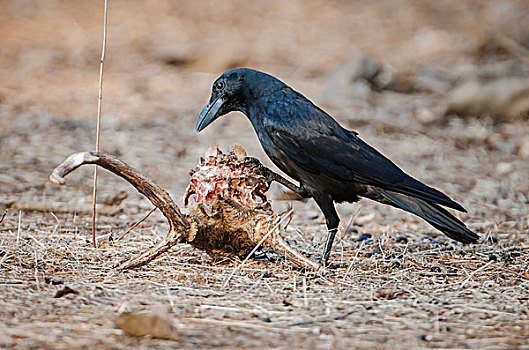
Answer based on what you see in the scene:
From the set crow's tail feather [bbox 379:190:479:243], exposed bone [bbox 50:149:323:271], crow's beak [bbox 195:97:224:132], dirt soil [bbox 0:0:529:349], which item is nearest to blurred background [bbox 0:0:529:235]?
dirt soil [bbox 0:0:529:349]

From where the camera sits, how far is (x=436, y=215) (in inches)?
145

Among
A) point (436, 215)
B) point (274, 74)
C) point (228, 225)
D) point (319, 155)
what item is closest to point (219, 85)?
point (319, 155)

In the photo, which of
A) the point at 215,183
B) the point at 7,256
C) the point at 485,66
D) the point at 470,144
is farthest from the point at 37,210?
the point at 485,66

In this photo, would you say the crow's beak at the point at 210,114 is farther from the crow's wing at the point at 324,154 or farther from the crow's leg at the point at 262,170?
the crow's leg at the point at 262,170

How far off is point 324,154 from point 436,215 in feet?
2.40

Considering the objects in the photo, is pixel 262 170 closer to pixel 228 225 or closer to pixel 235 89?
pixel 228 225

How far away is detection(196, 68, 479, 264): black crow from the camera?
3.75m

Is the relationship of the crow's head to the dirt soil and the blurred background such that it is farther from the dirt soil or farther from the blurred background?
the blurred background

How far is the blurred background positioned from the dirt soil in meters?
0.04

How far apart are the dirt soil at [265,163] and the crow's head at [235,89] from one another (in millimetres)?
838

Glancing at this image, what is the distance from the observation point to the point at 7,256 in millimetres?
3426

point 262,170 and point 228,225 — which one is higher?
point 262,170

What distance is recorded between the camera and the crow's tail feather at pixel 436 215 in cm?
357

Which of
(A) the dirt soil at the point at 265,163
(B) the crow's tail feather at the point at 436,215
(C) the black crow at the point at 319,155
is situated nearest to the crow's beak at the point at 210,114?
(C) the black crow at the point at 319,155
